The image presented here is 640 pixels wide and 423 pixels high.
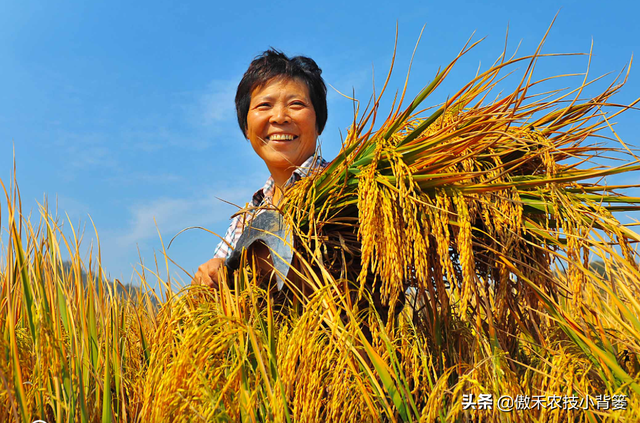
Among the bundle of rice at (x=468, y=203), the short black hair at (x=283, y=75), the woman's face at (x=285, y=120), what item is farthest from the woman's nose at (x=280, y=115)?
the bundle of rice at (x=468, y=203)

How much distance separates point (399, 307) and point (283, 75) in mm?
1480

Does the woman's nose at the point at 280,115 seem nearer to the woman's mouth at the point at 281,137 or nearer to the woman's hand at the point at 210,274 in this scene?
the woman's mouth at the point at 281,137

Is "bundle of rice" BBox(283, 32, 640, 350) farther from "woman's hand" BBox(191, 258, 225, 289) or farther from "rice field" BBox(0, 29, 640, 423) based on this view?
"woman's hand" BBox(191, 258, 225, 289)

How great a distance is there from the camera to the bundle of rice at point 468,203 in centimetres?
147

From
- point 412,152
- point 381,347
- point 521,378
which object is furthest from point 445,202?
point 521,378

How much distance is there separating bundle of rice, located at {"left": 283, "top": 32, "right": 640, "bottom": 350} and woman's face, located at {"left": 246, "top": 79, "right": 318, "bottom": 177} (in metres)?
0.80

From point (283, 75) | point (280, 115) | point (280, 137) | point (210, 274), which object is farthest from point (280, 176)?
point (210, 274)

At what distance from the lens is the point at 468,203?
1615mm

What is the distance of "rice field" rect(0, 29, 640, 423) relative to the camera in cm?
146

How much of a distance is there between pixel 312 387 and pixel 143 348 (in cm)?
117

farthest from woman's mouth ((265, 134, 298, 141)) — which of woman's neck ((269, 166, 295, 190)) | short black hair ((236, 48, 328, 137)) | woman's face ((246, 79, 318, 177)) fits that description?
short black hair ((236, 48, 328, 137))

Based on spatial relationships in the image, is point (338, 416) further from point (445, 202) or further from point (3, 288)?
point (3, 288)

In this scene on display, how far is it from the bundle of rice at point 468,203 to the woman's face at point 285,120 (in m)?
0.80

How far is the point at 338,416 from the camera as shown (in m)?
1.55
